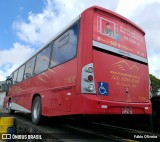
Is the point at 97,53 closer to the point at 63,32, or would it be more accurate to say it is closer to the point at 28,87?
the point at 63,32

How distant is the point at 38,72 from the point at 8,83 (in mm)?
7645

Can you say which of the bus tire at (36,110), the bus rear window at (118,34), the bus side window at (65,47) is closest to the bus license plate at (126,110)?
the bus rear window at (118,34)

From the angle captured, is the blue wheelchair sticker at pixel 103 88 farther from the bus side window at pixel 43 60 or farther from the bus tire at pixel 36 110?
the bus tire at pixel 36 110

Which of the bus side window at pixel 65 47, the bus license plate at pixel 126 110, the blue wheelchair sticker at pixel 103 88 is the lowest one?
the bus license plate at pixel 126 110

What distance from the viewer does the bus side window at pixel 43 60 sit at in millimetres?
8141

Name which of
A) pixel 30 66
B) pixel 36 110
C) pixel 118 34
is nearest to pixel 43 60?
pixel 36 110

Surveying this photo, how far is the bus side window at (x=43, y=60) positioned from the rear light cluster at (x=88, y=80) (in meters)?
2.74

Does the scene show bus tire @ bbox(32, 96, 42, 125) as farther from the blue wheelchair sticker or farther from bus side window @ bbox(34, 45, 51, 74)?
the blue wheelchair sticker

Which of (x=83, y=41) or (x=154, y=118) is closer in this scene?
(x=83, y=41)

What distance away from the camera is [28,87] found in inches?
401

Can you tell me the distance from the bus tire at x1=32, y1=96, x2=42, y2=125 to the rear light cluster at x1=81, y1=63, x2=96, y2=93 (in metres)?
2.96

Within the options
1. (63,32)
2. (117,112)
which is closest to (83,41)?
(63,32)

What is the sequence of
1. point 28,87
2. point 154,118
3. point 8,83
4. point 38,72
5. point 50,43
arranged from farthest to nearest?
point 8,83
point 28,87
point 38,72
point 50,43
point 154,118

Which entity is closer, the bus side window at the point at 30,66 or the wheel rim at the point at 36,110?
the wheel rim at the point at 36,110
